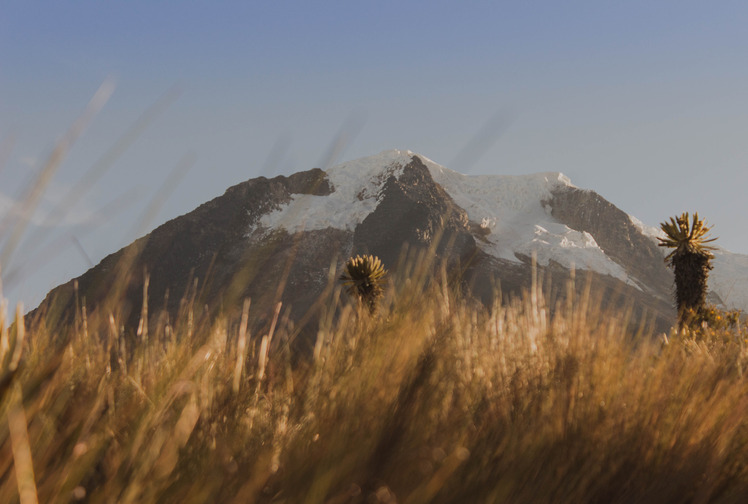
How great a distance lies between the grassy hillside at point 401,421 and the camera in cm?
121

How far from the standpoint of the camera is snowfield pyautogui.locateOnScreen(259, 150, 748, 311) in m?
64.9

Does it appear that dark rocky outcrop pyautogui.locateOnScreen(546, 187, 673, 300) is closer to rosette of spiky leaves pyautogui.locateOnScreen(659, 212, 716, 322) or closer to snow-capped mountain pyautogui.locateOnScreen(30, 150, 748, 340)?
snow-capped mountain pyautogui.locateOnScreen(30, 150, 748, 340)

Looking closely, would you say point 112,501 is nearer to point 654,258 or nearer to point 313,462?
point 313,462

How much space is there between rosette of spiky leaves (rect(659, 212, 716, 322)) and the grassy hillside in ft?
34.5

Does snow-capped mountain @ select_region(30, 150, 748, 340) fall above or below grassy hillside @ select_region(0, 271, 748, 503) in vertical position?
above

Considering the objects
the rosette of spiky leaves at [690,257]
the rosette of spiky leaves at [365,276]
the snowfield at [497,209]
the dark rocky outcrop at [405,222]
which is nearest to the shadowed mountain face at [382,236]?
the dark rocky outcrop at [405,222]

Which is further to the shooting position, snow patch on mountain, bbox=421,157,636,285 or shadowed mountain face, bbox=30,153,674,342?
snow patch on mountain, bbox=421,157,636,285

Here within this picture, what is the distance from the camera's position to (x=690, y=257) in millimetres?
11852

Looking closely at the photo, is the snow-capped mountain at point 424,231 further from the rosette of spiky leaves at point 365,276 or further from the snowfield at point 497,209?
the rosette of spiky leaves at point 365,276

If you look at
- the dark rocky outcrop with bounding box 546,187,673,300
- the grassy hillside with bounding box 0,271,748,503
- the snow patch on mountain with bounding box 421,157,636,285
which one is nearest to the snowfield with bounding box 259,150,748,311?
the snow patch on mountain with bounding box 421,157,636,285

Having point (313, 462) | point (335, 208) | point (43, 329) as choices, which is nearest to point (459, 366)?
point (313, 462)

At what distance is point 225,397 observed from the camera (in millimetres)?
2010

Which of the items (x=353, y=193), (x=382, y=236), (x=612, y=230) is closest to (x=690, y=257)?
(x=382, y=236)

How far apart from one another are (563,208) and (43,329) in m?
83.2
